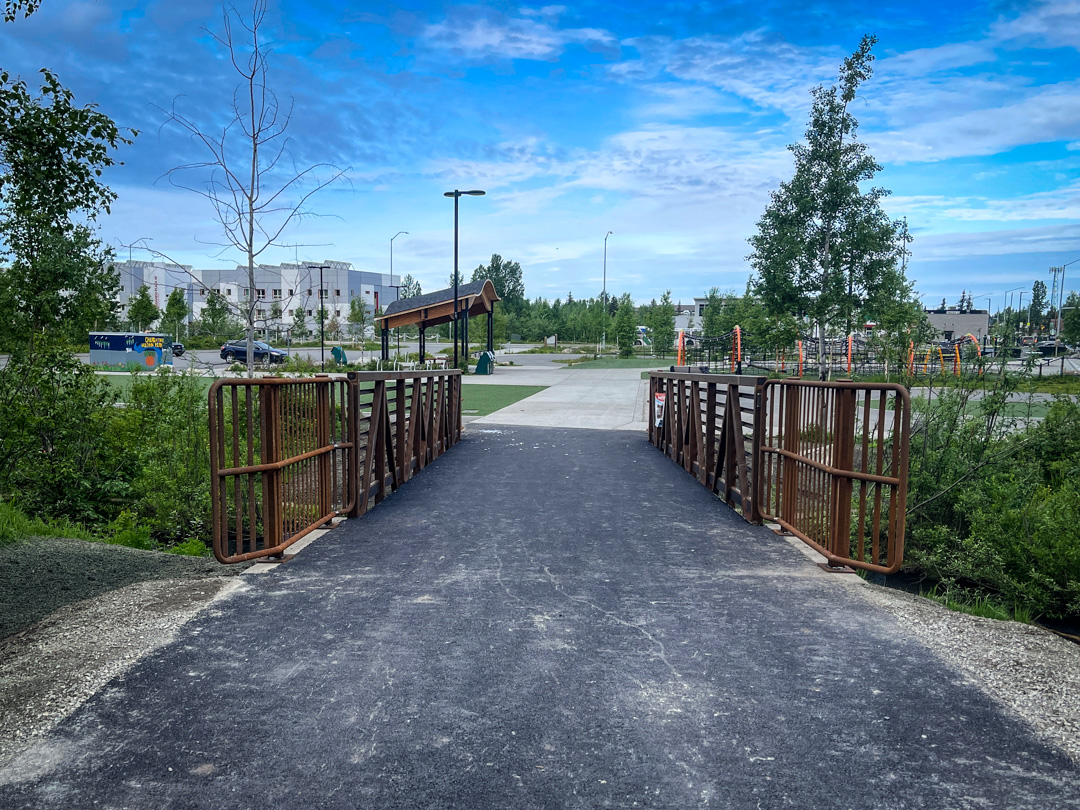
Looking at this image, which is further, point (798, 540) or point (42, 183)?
point (798, 540)

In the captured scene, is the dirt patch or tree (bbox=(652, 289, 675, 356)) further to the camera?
tree (bbox=(652, 289, 675, 356))

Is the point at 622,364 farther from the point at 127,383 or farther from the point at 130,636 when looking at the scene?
the point at 130,636

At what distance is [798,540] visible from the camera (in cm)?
638

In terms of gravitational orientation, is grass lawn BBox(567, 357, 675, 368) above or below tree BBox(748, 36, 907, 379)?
below

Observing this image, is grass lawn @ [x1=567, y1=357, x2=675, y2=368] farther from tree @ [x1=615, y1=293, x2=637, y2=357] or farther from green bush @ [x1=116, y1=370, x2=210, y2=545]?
green bush @ [x1=116, y1=370, x2=210, y2=545]

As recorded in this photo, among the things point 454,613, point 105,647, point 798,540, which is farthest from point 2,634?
point 798,540

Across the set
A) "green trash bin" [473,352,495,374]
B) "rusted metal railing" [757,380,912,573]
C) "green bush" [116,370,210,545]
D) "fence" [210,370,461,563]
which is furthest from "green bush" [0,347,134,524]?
"green trash bin" [473,352,495,374]

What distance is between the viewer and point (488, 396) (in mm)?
24344

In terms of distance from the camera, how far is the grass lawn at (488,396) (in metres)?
19.9

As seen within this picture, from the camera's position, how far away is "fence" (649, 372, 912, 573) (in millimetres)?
5090

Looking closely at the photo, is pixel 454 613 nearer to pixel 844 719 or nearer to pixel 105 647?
pixel 105 647

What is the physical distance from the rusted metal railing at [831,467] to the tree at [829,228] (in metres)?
15.6

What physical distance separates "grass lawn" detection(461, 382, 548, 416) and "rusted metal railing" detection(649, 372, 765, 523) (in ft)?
26.0

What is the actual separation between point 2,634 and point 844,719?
4.46 meters
